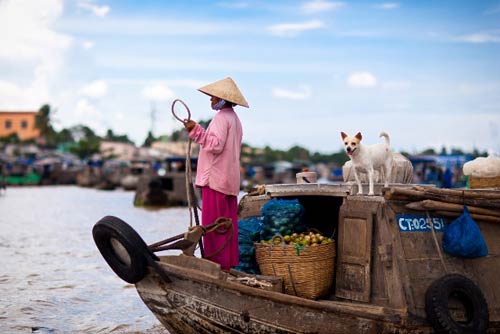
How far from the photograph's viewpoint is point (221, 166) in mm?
4332

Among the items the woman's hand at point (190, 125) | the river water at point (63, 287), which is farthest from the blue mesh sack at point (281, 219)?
the river water at point (63, 287)

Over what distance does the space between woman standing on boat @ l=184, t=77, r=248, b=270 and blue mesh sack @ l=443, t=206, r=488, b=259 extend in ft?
5.11

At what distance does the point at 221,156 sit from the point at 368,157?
3.90 feet

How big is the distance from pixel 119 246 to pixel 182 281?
1.59 feet

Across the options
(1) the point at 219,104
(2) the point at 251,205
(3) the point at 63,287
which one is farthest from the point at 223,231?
(3) the point at 63,287

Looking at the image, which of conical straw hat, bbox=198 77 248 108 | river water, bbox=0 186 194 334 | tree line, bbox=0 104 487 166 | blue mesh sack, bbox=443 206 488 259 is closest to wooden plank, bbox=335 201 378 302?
blue mesh sack, bbox=443 206 488 259

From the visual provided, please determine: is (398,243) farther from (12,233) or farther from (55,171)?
(55,171)

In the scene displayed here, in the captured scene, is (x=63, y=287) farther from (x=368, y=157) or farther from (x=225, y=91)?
(x=368, y=157)

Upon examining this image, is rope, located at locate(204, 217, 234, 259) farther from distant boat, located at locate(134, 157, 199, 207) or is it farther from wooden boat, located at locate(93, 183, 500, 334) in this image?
distant boat, located at locate(134, 157, 199, 207)

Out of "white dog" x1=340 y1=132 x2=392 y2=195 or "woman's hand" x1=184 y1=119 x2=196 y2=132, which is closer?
"woman's hand" x1=184 y1=119 x2=196 y2=132

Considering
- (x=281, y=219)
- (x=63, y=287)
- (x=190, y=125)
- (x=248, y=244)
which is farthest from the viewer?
(x=63, y=287)

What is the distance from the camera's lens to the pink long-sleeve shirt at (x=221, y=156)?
427cm

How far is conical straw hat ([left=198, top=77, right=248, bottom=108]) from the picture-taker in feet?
14.2

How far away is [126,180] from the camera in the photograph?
140 feet
